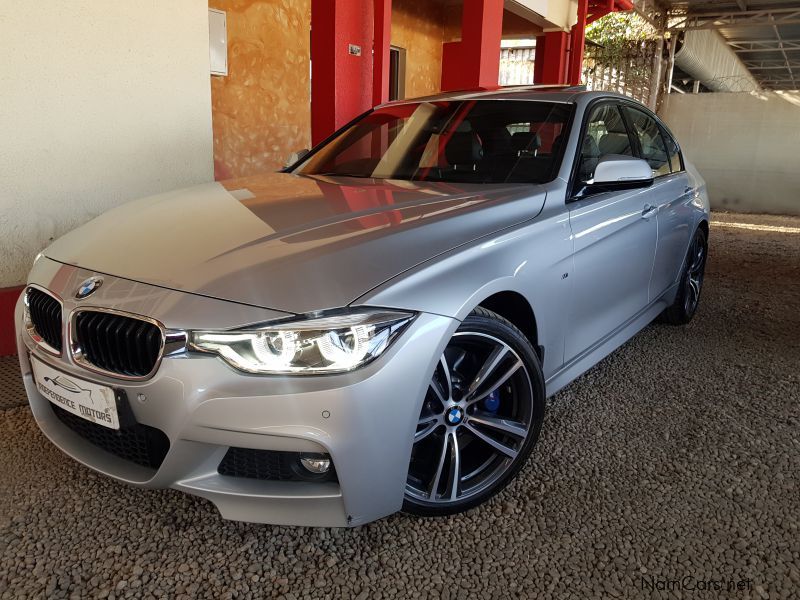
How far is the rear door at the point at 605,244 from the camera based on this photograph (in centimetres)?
270

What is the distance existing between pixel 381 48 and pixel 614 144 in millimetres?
2957

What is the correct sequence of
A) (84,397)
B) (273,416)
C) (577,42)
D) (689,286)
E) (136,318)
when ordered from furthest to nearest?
(577,42)
(689,286)
(84,397)
(136,318)
(273,416)

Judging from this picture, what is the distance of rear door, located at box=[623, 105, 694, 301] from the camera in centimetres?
363

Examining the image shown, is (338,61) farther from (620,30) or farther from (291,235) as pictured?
(620,30)

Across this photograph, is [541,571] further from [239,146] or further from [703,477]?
[239,146]

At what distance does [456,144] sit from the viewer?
3.08 m

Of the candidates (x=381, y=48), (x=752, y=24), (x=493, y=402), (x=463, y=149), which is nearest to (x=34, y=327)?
(x=493, y=402)

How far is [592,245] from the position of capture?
2.75 metres

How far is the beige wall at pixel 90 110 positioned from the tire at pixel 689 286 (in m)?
3.23

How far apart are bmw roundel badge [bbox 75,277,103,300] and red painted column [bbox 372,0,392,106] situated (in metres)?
4.25

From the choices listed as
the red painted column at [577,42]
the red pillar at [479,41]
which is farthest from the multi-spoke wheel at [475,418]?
the red painted column at [577,42]

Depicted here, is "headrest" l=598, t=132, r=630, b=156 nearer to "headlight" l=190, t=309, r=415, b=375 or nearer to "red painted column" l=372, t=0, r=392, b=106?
"headlight" l=190, t=309, r=415, b=375

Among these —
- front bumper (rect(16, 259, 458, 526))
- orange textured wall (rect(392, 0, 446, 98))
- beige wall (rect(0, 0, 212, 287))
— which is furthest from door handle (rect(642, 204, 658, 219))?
orange textured wall (rect(392, 0, 446, 98))

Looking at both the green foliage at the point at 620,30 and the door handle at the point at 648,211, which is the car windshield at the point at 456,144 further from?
the green foliage at the point at 620,30
